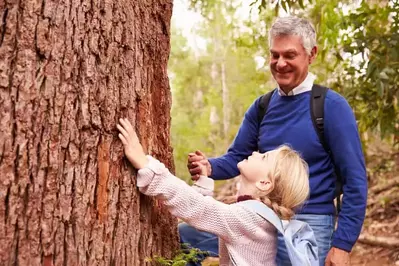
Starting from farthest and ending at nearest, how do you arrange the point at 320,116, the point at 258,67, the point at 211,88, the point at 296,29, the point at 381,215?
1. the point at 211,88
2. the point at 258,67
3. the point at 381,215
4. the point at 296,29
5. the point at 320,116

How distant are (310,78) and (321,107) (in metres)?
0.27

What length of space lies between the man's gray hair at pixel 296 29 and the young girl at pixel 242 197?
0.73 m

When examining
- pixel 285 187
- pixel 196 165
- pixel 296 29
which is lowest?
pixel 285 187

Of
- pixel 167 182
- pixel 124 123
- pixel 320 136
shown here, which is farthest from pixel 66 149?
pixel 320 136

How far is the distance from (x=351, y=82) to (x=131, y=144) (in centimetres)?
440

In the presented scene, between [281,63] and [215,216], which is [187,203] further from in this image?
[281,63]

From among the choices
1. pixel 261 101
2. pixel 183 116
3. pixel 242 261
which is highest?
pixel 183 116

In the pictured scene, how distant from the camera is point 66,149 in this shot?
201cm

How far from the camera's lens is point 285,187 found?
2479mm

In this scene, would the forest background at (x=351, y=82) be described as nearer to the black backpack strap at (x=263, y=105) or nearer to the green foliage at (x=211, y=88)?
the green foliage at (x=211, y=88)

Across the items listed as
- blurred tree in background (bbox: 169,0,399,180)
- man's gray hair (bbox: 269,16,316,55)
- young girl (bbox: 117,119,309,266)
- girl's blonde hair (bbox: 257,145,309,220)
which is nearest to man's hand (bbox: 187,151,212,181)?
young girl (bbox: 117,119,309,266)

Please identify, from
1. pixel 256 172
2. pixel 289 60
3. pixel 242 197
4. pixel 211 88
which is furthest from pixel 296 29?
pixel 211 88

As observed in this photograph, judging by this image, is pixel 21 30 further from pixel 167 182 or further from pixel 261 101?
pixel 261 101

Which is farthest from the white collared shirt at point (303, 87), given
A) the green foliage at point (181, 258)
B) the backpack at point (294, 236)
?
the green foliage at point (181, 258)
